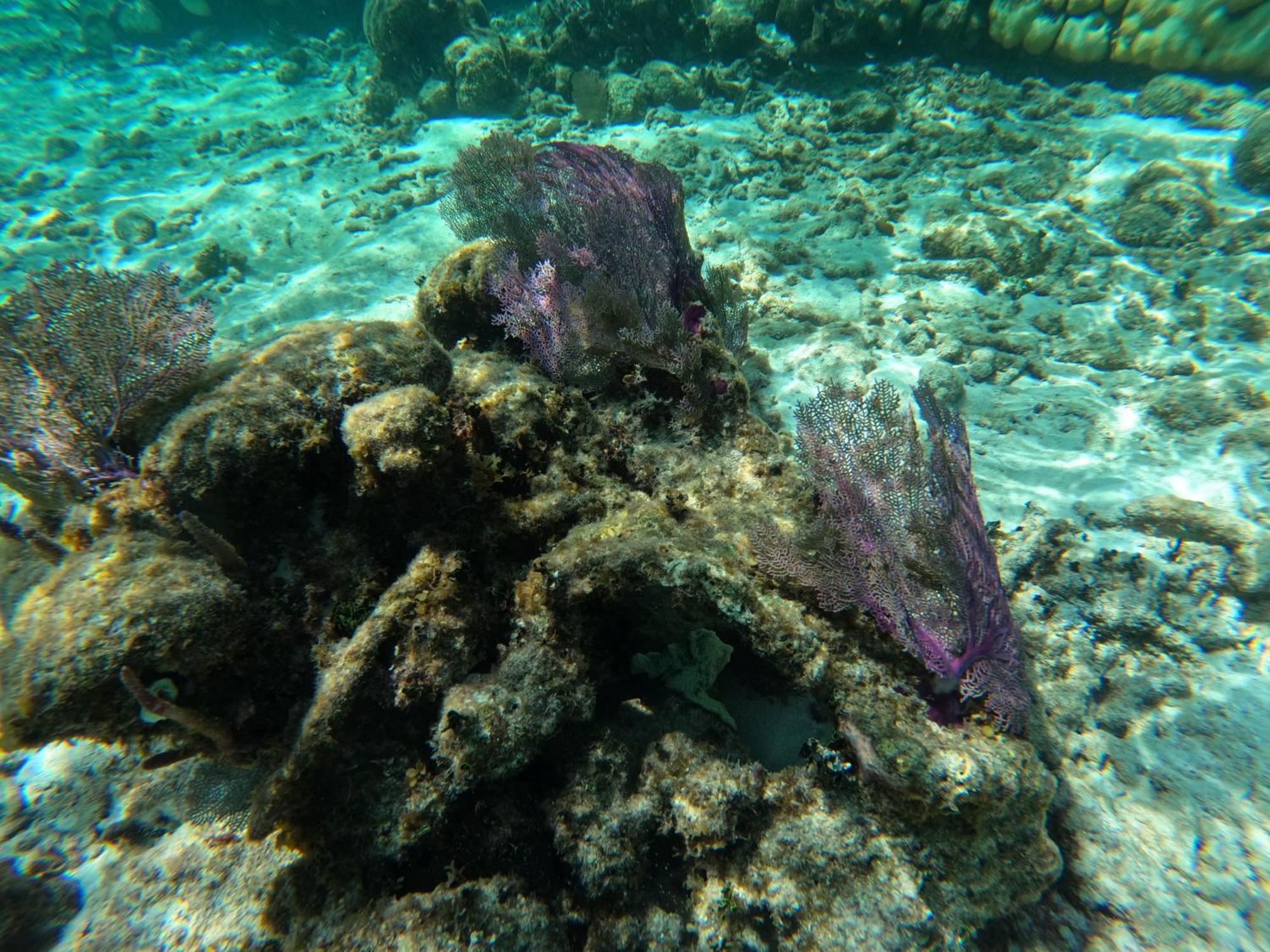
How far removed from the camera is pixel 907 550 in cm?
274

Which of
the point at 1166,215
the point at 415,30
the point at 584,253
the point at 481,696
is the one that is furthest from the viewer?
the point at 415,30

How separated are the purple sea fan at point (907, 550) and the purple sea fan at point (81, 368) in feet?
10.7

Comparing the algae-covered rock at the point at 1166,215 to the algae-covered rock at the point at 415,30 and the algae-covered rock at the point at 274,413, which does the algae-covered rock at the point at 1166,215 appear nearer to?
the algae-covered rock at the point at 274,413

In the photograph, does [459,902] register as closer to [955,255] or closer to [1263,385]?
[1263,385]

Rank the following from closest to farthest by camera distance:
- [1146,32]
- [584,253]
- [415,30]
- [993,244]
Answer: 1. [584,253]
2. [993,244]
3. [1146,32]
4. [415,30]

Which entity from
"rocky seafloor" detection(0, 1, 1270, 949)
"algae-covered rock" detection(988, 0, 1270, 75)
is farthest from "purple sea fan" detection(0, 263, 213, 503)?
"algae-covered rock" detection(988, 0, 1270, 75)

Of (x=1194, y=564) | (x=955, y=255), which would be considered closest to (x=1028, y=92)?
(x=955, y=255)

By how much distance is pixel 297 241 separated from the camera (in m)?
9.85

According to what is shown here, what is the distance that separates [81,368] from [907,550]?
4.36 metres

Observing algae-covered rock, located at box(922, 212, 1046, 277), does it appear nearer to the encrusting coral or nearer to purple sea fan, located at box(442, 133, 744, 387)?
purple sea fan, located at box(442, 133, 744, 387)

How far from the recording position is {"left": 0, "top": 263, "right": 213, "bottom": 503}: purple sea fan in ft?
8.75

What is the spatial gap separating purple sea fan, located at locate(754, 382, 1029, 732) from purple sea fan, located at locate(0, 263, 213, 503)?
128 inches

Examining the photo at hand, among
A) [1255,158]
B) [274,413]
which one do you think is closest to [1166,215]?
[1255,158]

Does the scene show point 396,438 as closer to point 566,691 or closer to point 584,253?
point 566,691
